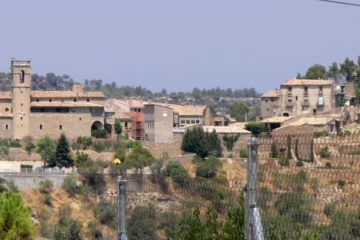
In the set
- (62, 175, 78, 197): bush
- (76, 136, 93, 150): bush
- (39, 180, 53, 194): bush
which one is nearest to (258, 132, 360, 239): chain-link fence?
(62, 175, 78, 197): bush

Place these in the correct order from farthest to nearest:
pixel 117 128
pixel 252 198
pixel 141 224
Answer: pixel 117 128, pixel 141 224, pixel 252 198

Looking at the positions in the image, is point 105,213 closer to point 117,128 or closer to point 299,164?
point 299,164

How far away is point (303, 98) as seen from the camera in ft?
174

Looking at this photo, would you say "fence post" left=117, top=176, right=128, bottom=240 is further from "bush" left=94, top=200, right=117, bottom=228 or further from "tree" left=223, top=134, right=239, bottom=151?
"tree" left=223, top=134, right=239, bottom=151

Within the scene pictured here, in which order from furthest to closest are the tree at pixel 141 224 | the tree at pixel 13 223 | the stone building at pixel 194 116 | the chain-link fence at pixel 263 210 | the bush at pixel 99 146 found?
1. the stone building at pixel 194 116
2. the bush at pixel 99 146
3. the tree at pixel 13 223
4. the tree at pixel 141 224
5. the chain-link fence at pixel 263 210

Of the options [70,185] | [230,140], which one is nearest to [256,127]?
[230,140]

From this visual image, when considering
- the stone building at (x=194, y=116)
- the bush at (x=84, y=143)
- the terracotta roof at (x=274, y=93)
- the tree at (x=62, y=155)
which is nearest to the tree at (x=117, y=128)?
the stone building at (x=194, y=116)

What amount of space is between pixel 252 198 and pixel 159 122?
40.9m

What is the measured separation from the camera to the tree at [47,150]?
47750mm

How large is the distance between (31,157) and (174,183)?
30391 mm

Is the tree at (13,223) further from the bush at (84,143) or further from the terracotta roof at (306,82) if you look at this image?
the terracotta roof at (306,82)

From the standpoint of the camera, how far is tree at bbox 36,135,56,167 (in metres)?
47.8

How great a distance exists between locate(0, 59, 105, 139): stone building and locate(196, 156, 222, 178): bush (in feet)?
27.3

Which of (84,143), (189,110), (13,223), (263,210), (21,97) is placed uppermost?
(21,97)
